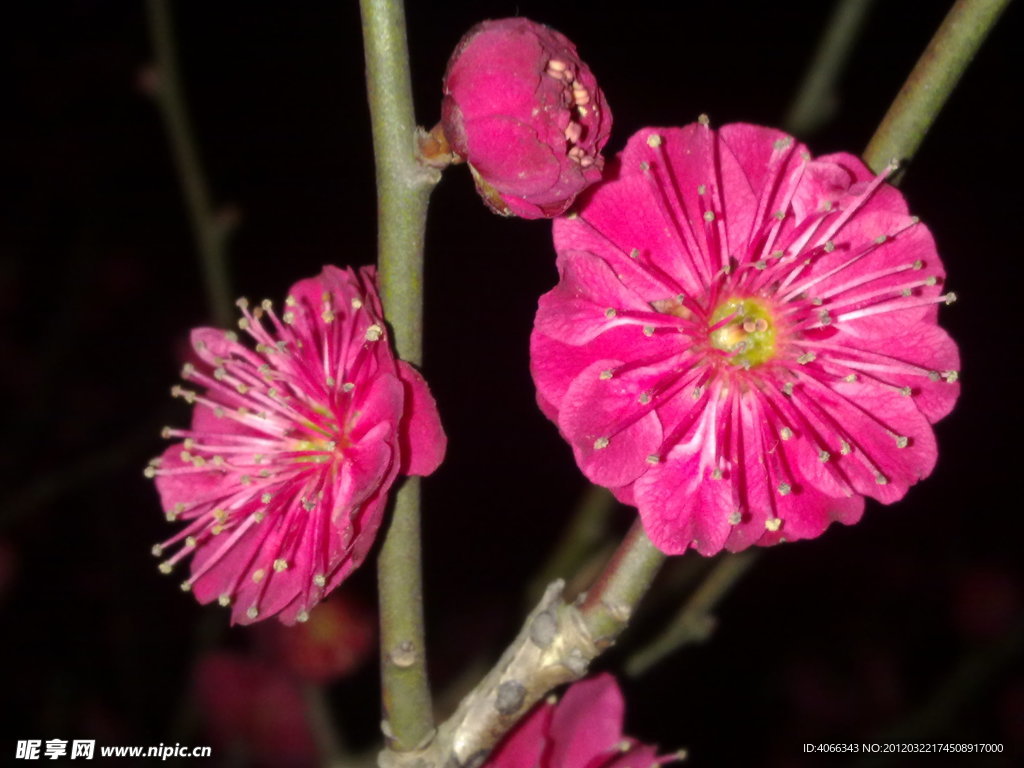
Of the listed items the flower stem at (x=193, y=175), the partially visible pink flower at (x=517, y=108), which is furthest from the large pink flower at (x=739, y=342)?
the flower stem at (x=193, y=175)

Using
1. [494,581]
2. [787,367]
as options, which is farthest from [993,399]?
[787,367]

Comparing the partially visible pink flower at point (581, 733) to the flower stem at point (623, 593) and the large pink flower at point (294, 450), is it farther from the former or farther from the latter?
the large pink flower at point (294, 450)

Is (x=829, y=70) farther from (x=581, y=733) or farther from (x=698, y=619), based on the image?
(x=581, y=733)

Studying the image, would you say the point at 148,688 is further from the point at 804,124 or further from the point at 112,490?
the point at 804,124

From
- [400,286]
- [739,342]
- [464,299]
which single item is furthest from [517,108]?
[464,299]

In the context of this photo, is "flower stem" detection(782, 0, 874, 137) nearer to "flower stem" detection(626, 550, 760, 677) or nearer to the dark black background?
A: "flower stem" detection(626, 550, 760, 677)

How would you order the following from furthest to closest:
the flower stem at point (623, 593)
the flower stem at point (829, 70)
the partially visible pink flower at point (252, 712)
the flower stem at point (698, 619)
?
1. the partially visible pink flower at point (252, 712)
2. the flower stem at point (829, 70)
3. the flower stem at point (698, 619)
4. the flower stem at point (623, 593)

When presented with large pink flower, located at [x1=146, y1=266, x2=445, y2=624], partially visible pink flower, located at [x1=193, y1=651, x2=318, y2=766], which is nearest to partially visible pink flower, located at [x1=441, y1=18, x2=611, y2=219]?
large pink flower, located at [x1=146, y1=266, x2=445, y2=624]

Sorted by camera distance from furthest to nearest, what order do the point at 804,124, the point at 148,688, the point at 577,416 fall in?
the point at 148,688
the point at 804,124
the point at 577,416
